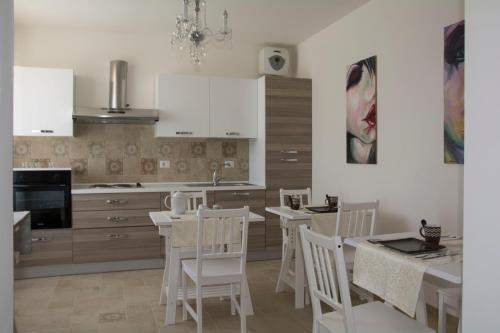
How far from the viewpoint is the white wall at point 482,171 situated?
1.54 metres

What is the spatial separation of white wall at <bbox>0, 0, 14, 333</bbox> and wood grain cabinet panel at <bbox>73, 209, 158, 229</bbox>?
2.82 m

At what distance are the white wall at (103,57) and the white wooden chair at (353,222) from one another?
2770 millimetres

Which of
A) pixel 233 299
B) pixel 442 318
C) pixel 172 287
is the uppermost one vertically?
pixel 442 318

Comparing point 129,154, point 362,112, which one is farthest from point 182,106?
point 362,112

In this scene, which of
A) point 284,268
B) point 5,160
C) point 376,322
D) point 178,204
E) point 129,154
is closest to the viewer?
point 5,160

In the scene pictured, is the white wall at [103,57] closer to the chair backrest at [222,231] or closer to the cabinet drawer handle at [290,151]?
the cabinet drawer handle at [290,151]

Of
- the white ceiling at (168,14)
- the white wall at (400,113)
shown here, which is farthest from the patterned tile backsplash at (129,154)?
the white wall at (400,113)

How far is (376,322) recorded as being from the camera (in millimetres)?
2004

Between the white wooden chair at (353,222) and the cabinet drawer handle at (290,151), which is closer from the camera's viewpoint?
the white wooden chair at (353,222)

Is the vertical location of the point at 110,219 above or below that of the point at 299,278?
above

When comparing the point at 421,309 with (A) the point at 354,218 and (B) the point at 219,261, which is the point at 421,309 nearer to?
(A) the point at 354,218

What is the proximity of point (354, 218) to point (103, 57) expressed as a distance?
3368 millimetres

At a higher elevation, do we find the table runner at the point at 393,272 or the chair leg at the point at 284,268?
the table runner at the point at 393,272

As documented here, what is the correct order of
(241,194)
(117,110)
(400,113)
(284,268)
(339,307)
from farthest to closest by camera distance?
(241,194)
(117,110)
(284,268)
(400,113)
(339,307)
